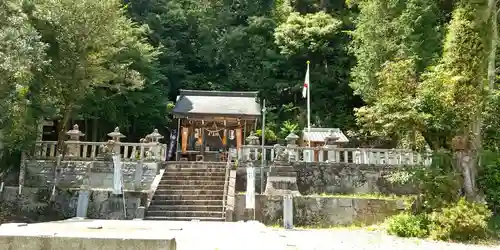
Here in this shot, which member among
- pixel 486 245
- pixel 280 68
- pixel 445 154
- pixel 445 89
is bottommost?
pixel 486 245

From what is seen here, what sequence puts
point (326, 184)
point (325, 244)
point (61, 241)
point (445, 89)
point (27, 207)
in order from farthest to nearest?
point (326, 184) → point (27, 207) → point (445, 89) → point (325, 244) → point (61, 241)

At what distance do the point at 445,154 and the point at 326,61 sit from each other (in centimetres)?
1768

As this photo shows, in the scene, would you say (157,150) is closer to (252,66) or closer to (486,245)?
(486,245)

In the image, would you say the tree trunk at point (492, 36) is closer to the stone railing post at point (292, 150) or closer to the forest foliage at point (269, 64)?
the forest foliage at point (269, 64)

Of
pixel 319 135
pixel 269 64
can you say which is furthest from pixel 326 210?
pixel 269 64

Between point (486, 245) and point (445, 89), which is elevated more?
point (445, 89)

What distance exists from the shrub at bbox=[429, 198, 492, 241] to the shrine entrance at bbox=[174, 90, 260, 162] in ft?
39.9

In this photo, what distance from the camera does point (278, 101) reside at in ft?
99.0

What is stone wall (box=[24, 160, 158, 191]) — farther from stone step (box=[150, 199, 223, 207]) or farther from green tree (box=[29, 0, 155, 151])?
green tree (box=[29, 0, 155, 151])

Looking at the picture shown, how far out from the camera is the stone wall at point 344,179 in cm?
1612

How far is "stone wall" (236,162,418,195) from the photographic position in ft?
52.9

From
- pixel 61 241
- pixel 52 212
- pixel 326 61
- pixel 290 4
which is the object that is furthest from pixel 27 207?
pixel 290 4

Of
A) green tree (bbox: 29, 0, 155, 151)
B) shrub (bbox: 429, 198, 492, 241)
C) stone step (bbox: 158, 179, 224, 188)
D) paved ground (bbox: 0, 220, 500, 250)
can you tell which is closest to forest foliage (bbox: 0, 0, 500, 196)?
green tree (bbox: 29, 0, 155, 151)

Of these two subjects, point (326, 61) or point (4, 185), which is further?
point (326, 61)
